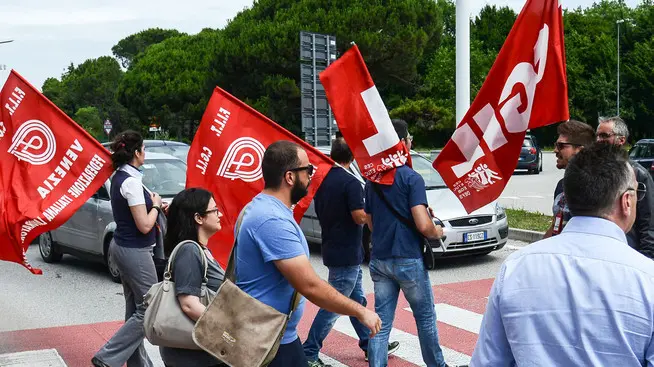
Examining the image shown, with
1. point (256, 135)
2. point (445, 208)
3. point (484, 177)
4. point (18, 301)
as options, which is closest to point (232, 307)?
point (256, 135)

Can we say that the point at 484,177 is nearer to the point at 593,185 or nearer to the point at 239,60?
the point at 593,185

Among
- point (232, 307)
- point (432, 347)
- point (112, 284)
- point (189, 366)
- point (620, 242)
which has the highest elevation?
point (620, 242)

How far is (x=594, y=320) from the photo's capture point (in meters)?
2.27

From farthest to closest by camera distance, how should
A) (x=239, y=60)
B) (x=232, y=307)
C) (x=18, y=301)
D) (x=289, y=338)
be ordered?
(x=239, y=60), (x=18, y=301), (x=289, y=338), (x=232, y=307)

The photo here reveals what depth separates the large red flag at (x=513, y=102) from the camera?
552 centimetres

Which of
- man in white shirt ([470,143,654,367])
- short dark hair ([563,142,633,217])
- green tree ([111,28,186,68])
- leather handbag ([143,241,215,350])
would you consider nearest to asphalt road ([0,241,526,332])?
leather handbag ([143,241,215,350])

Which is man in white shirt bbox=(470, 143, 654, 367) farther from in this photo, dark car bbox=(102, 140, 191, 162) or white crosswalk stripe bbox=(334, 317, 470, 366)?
dark car bbox=(102, 140, 191, 162)

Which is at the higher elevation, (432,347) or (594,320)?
(594,320)

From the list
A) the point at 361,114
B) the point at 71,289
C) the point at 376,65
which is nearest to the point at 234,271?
the point at 361,114

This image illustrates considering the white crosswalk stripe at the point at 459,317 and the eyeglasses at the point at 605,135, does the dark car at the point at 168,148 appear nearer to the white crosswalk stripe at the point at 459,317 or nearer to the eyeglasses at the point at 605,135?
the white crosswalk stripe at the point at 459,317

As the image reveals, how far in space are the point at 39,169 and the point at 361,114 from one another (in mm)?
2561

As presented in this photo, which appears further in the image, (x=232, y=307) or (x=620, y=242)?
(x=232, y=307)

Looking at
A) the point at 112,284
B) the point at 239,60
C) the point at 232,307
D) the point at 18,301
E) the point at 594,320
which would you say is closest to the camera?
the point at 594,320

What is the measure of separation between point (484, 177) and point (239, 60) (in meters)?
38.1
